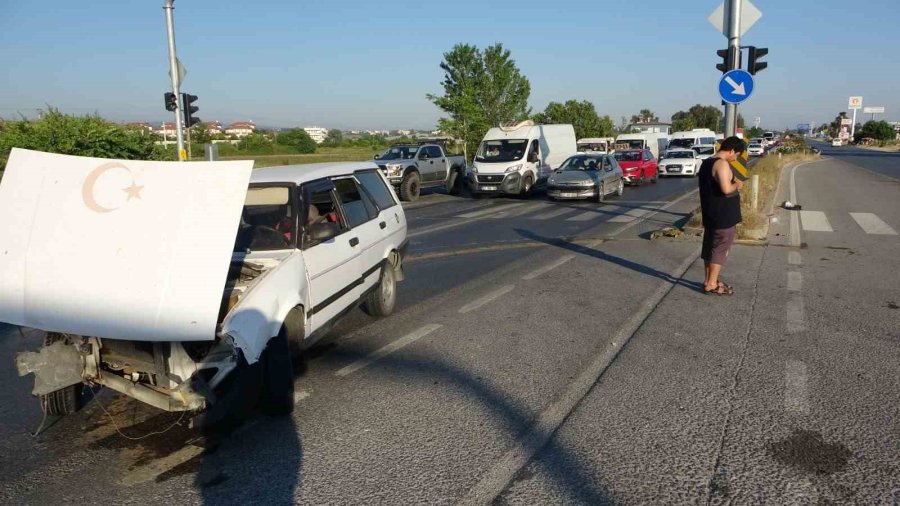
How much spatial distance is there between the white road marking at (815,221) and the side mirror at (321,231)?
36.2 ft

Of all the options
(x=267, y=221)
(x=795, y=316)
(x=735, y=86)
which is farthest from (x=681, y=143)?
(x=267, y=221)

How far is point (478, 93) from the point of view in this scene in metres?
49.6

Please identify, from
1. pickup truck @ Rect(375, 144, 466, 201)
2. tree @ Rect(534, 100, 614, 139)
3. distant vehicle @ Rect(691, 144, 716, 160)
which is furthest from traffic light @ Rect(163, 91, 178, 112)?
tree @ Rect(534, 100, 614, 139)

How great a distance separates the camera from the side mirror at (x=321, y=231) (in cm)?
495

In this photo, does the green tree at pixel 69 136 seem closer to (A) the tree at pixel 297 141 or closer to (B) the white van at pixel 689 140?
(B) the white van at pixel 689 140

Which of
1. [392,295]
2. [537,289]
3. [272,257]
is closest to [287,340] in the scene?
[272,257]

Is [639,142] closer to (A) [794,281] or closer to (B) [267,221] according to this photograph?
(A) [794,281]

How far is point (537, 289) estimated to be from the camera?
8102 mm

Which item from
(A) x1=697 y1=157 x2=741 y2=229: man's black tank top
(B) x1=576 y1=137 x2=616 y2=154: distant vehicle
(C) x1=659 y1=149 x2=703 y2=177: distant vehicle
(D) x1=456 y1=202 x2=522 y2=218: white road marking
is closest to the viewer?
(A) x1=697 y1=157 x2=741 y2=229: man's black tank top

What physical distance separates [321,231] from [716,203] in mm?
4571

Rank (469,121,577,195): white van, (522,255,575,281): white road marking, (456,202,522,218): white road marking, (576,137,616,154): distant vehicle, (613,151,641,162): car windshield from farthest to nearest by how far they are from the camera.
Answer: (576,137,616,154): distant vehicle → (613,151,641,162): car windshield → (469,121,577,195): white van → (456,202,522,218): white road marking → (522,255,575,281): white road marking

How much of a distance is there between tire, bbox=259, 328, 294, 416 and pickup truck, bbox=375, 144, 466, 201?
1720 cm

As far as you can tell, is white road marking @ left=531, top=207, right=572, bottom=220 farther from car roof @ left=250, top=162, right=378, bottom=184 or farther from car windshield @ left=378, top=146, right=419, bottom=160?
car roof @ left=250, top=162, right=378, bottom=184

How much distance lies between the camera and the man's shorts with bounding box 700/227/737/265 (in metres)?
7.21
